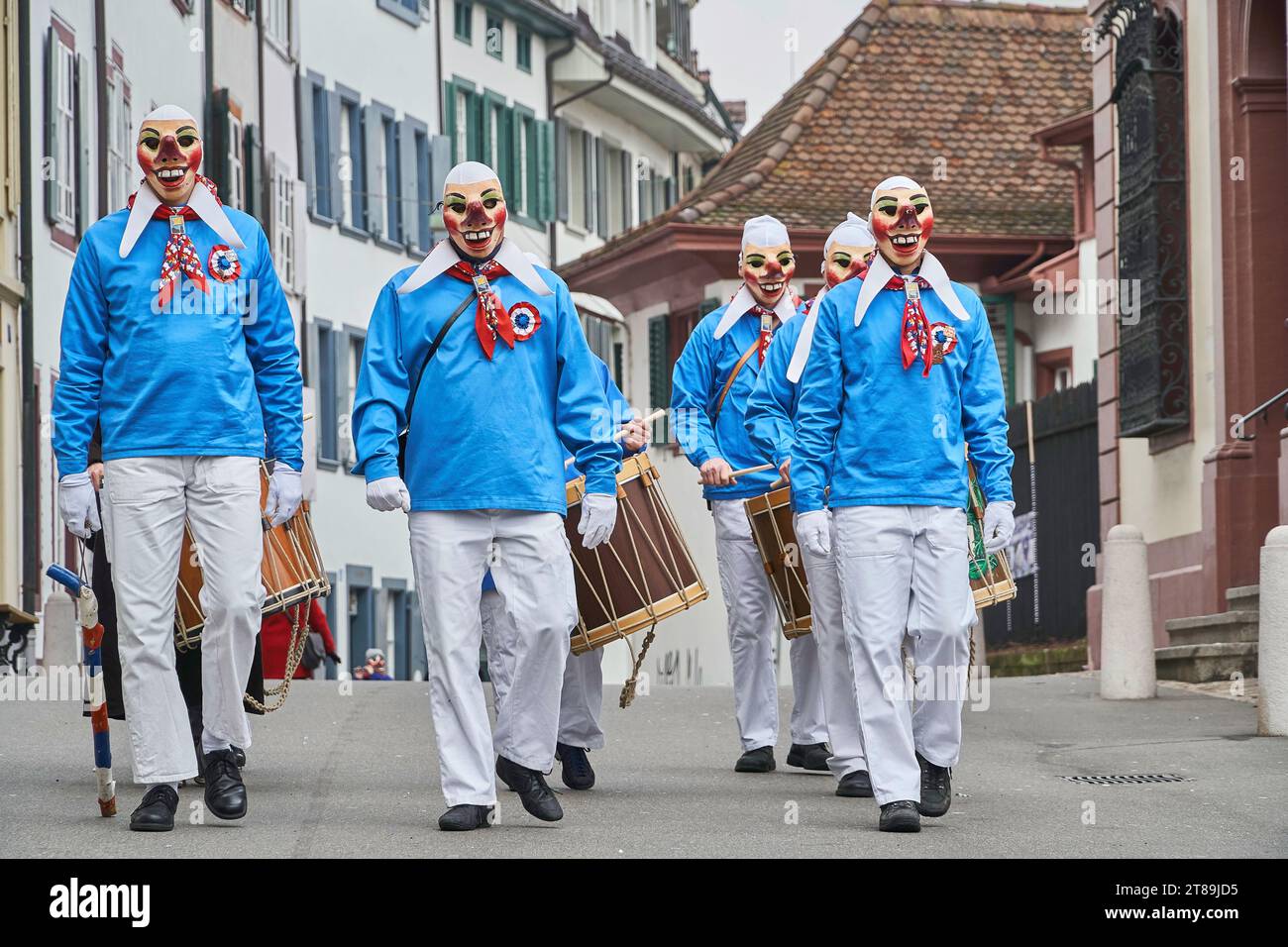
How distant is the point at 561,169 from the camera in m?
44.8

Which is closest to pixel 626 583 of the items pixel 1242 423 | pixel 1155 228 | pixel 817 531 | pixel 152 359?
pixel 817 531

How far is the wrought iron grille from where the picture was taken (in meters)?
20.0

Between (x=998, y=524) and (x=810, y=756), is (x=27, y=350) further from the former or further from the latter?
(x=998, y=524)

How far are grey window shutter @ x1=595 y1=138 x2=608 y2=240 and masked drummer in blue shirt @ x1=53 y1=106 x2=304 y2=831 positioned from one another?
122 ft

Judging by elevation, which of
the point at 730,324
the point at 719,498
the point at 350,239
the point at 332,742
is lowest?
the point at 332,742

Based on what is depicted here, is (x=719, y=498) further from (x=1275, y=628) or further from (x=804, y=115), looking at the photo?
(x=804, y=115)

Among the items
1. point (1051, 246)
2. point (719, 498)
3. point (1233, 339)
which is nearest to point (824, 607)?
point (719, 498)

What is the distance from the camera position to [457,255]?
9.36m

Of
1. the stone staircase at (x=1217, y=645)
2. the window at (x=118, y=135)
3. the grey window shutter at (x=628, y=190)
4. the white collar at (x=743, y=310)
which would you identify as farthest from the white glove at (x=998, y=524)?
the grey window shutter at (x=628, y=190)

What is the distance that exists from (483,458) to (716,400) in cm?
319

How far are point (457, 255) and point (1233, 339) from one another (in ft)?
35.1

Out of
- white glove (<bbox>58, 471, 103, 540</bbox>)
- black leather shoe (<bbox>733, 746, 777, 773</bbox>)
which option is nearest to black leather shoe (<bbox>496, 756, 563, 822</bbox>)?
A: white glove (<bbox>58, 471, 103, 540</bbox>)

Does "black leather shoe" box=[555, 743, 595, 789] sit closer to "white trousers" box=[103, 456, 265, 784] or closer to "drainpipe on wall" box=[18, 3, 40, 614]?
"white trousers" box=[103, 456, 265, 784]

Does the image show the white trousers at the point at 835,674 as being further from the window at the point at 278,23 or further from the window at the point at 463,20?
the window at the point at 463,20
